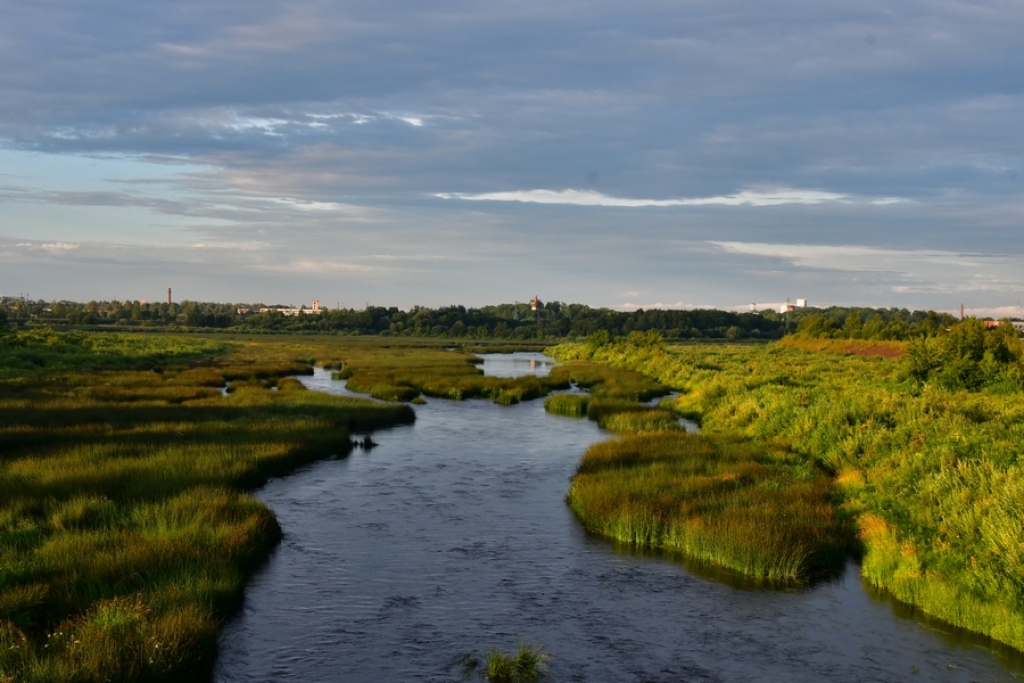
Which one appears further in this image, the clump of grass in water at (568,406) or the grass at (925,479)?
the clump of grass in water at (568,406)

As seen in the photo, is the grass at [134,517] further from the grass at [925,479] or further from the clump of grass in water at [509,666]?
the grass at [925,479]

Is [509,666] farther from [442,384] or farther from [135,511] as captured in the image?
[442,384]

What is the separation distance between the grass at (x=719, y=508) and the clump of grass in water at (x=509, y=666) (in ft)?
22.3

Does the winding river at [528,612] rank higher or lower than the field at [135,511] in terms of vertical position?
lower

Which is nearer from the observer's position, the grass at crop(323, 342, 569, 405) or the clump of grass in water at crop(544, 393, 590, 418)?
the clump of grass in water at crop(544, 393, 590, 418)

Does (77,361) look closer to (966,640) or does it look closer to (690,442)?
(690,442)

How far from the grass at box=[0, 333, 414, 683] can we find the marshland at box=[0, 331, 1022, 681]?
7cm

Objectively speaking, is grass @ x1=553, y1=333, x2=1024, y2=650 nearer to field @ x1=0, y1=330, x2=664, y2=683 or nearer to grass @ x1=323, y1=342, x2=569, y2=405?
field @ x1=0, y1=330, x2=664, y2=683

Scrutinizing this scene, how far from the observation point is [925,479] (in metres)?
20.7

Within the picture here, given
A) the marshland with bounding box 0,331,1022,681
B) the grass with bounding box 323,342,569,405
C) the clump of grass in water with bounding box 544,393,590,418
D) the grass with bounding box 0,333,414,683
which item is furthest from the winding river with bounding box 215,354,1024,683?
the grass with bounding box 323,342,569,405

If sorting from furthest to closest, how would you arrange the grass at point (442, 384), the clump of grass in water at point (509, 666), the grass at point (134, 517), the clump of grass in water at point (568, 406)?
the grass at point (442, 384) < the clump of grass in water at point (568, 406) < the clump of grass in water at point (509, 666) < the grass at point (134, 517)

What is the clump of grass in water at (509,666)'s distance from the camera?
12.9 meters

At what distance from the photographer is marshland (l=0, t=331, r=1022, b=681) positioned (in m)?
13.7

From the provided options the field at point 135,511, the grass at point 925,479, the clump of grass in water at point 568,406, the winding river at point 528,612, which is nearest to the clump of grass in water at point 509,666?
the winding river at point 528,612
